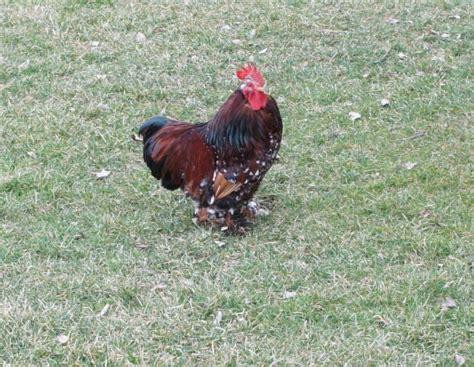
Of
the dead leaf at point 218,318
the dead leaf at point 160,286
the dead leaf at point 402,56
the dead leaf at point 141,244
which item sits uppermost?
the dead leaf at point 402,56

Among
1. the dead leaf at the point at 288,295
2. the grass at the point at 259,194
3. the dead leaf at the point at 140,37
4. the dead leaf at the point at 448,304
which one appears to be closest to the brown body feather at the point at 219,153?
the grass at the point at 259,194

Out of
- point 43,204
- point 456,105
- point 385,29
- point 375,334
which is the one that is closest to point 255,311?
point 375,334

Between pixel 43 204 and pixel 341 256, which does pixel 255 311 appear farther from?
pixel 43 204

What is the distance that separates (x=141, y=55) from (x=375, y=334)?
14.4ft

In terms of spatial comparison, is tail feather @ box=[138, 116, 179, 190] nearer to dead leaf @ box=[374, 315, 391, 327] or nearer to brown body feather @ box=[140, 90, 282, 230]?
brown body feather @ box=[140, 90, 282, 230]

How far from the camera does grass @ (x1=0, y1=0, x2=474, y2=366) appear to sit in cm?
429

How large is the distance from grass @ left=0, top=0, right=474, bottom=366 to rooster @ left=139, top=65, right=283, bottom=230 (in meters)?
0.20

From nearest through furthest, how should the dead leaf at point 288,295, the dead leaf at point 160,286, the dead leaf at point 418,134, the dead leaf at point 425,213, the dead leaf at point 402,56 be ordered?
the dead leaf at point 288,295, the dead leaf at point 160,286, the dead leaf at point 425,213, the dead leaf at point 418,134, the dead leaf at point 402,56

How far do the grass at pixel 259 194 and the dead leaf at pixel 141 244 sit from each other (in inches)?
0.6

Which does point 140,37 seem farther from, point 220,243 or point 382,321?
point 382,321

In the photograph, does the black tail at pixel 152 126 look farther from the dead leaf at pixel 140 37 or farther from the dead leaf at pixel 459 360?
the dead leaf at pixel 140 37

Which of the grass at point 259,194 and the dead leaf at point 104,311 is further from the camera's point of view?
the dead leaf at point 104,311

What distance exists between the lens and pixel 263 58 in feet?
25.6

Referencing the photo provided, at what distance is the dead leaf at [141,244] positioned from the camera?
5137 millimetres
